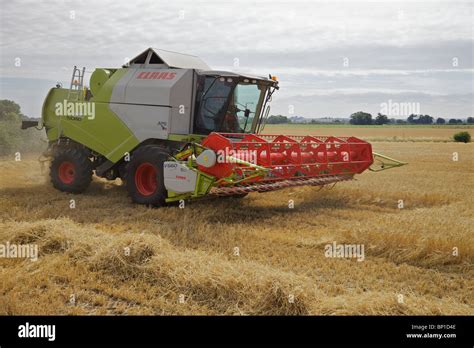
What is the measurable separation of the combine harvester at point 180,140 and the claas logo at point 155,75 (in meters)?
A: 0.02

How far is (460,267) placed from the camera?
197 inches

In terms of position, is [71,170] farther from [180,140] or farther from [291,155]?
[291,155]

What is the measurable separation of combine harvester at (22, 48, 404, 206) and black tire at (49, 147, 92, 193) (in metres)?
0.02

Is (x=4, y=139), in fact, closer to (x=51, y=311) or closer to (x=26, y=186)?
(x=26, y=186)

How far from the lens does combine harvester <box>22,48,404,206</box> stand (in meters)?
7.24

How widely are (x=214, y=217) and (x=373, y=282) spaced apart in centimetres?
311

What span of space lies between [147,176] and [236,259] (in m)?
3.56

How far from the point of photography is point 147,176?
8289 millimetres
